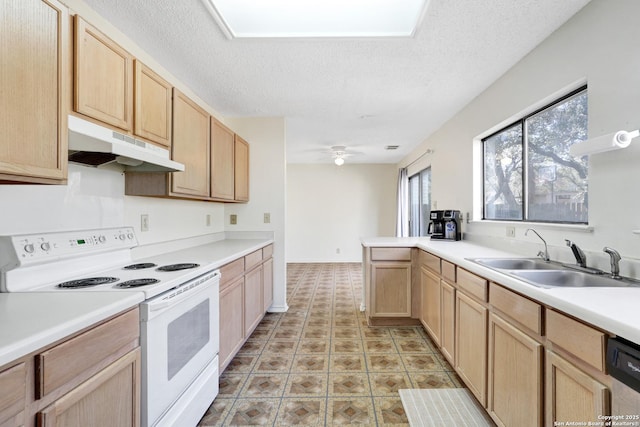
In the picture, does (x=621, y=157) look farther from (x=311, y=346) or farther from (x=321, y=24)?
(x=311, y=346)

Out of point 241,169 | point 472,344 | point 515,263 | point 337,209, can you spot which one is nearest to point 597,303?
point 472,344

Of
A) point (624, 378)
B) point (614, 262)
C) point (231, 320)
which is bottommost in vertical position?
point (231, 320)

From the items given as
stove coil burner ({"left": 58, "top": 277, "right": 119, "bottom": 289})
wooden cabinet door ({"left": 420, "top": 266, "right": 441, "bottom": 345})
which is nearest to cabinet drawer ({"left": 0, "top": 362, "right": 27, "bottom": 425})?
stove coil burner ({"left": 58, "top": 277, "right": 119, "bottom": 289})

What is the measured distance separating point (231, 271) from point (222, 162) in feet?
3.59

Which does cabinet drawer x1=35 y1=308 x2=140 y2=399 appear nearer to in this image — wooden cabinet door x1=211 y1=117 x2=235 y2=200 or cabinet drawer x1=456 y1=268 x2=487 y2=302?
wooden cabinet door x1=211 y1=117 x2=235 y2=200

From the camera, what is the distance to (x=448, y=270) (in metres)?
2.07

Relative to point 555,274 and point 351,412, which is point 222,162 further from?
point 555,274

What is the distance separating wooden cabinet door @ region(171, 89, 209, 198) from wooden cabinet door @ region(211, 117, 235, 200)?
11 centimetres

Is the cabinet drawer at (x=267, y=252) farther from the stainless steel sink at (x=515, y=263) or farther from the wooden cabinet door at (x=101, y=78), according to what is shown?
the stainless steel sink at (x=515, y=263)

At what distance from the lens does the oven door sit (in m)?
1.16

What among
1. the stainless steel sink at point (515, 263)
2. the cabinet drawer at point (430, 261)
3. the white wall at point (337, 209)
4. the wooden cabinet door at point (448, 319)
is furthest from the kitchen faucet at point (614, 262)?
the white wall at point (337, 209)

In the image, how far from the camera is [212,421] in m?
1.61

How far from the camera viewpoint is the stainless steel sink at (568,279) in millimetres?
1302

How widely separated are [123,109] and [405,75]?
205 cm
